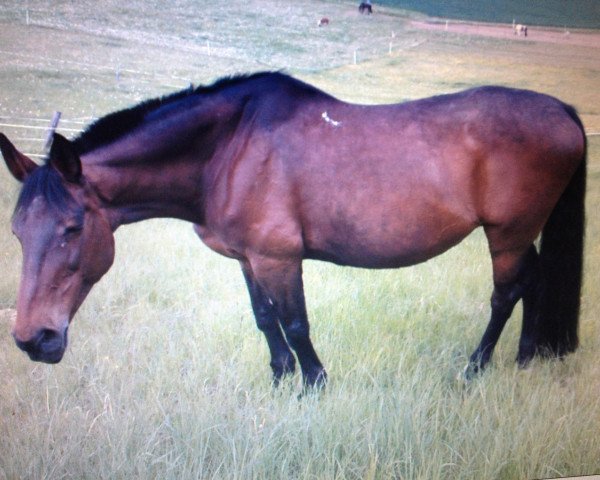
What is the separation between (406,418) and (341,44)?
142 centimetres

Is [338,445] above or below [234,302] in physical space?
below

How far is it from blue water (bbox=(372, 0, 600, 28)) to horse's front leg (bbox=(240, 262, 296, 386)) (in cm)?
137

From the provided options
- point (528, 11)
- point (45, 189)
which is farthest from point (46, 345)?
point (528, 11)

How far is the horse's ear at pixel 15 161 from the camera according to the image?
164 centimetres

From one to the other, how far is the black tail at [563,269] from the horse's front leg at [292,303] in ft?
3.03

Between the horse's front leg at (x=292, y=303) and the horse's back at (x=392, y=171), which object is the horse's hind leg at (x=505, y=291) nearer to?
the horse's back at (x=392, y=171)

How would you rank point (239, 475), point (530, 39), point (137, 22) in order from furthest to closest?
point (530, 39) → point (137, 22) → point (239, 475)

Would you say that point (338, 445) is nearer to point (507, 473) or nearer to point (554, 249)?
point (507, 473)

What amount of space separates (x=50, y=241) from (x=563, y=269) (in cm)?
185

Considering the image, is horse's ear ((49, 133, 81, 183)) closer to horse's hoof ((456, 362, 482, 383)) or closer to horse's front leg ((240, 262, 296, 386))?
horse's front leg ((240, 262, 296, 386))

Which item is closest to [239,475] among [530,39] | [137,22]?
[137,22]

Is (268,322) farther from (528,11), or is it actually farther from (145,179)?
(528,11)

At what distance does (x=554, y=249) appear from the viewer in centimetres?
221

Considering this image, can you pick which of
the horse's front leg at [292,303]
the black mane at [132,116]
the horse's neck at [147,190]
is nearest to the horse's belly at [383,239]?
the horse's front leg at [292,303]
